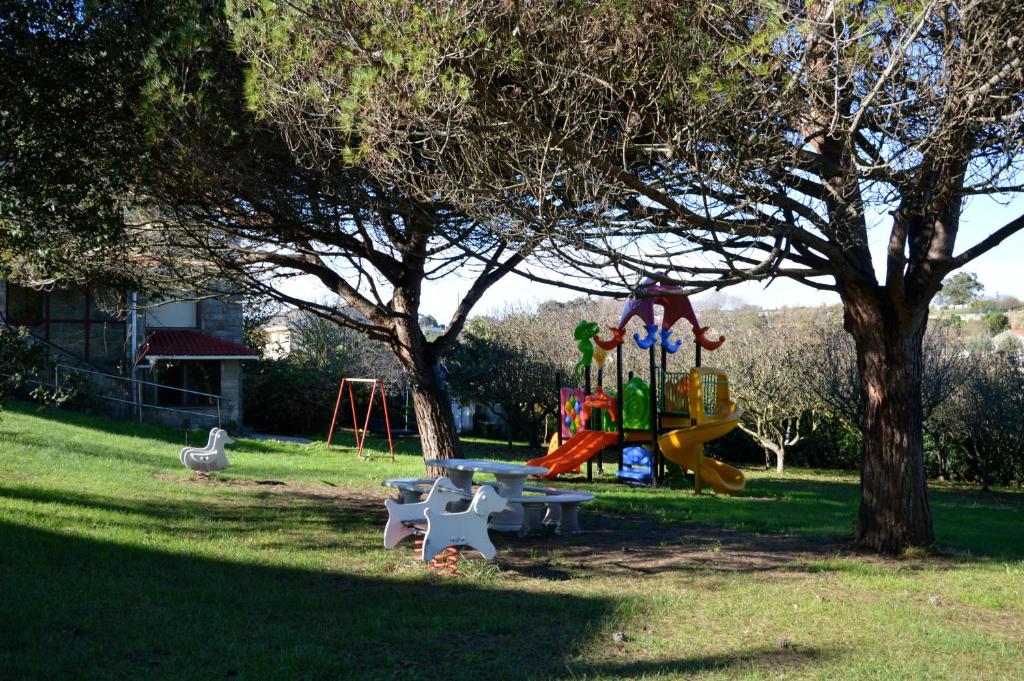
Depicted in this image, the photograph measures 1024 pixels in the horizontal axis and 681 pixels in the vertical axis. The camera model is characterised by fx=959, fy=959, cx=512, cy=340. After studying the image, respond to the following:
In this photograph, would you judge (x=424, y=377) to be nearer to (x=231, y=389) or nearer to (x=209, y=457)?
(x=209, y=457)

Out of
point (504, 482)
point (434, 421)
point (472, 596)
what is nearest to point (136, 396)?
point (434, 421)

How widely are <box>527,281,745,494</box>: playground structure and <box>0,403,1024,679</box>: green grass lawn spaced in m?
3.40

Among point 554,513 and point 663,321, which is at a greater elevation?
point 663,321

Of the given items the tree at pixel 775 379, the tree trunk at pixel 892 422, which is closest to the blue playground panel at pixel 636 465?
the tree at pixel 775 379

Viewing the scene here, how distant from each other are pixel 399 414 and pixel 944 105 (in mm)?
25230

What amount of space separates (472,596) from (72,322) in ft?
66.9

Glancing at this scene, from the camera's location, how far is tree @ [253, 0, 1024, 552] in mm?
6578

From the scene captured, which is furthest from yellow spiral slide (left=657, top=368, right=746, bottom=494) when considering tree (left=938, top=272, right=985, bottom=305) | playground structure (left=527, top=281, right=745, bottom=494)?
tree (left=938, top=272, right=985, bottom=305)

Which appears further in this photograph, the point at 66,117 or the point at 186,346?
the point at 186,346

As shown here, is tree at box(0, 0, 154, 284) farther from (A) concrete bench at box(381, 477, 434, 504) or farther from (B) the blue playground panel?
(B) the blue playground panel

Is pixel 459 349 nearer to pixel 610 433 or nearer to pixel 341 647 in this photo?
pixel 610 433

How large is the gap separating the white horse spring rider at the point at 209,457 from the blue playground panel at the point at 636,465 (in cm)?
683

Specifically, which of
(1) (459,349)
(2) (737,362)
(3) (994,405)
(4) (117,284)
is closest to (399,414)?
(1) (459,349)

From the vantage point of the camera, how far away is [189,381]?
1024 inches
